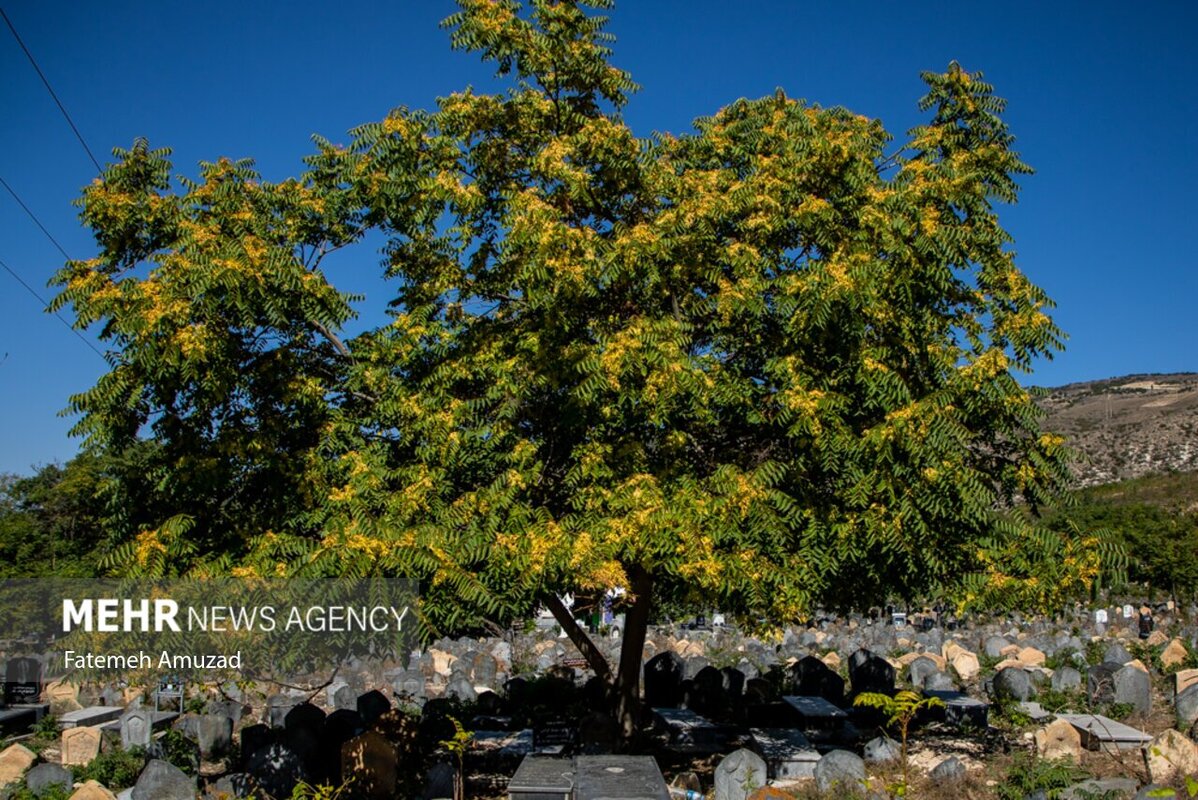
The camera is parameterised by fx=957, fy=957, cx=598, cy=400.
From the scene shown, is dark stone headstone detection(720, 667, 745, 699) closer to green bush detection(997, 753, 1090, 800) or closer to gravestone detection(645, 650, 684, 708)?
gravestone detection(645, 650, 684, 708)

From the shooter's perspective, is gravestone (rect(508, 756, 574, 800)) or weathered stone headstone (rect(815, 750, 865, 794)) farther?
weathered stone headstone (rect(815, 750, 865, 794))

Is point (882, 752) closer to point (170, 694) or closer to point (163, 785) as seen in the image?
point (163, 785)

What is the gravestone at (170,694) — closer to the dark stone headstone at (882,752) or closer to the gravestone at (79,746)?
the gravestone at (79,746)

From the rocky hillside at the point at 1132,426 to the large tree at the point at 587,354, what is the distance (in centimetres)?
5876

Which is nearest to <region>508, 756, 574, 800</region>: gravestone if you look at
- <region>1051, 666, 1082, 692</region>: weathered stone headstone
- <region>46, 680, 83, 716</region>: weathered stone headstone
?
<region>1051, 666, 1082, 692</region>: weathered stone headstone

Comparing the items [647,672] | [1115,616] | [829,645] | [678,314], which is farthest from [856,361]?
[1115,616]

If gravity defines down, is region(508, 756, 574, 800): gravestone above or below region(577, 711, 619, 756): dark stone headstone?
above

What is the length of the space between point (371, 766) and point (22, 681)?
1168cm

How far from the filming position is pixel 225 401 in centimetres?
1014

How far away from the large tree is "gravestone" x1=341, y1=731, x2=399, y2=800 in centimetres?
366

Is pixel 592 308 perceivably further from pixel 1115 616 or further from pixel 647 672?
pixel 1115 616

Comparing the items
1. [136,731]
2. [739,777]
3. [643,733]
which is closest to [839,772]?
[739,777]

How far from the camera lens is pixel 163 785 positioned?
11375 mm

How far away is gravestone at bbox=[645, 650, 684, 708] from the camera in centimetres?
1806
